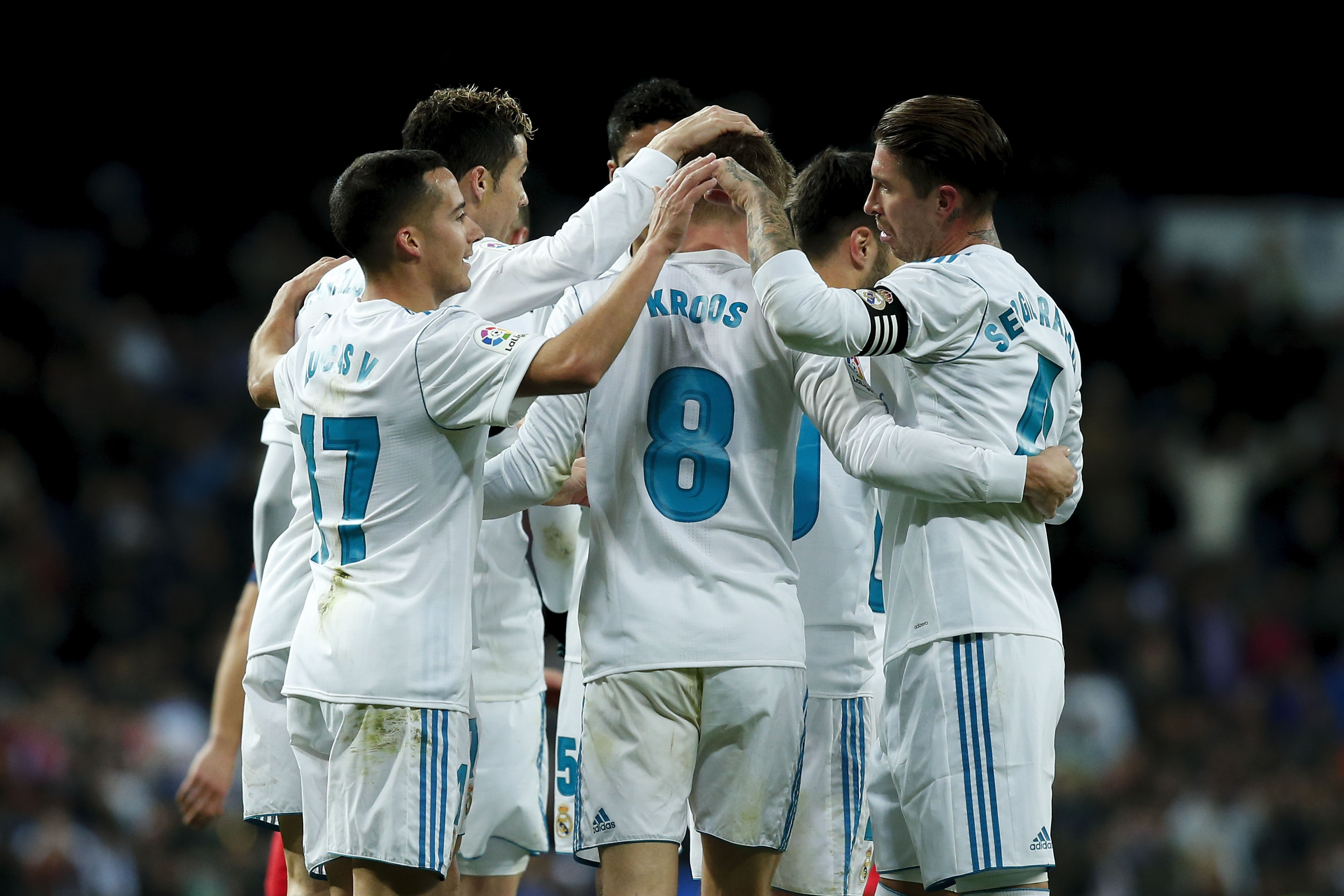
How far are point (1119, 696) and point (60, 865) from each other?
782 centimetres

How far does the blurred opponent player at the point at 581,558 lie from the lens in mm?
4422

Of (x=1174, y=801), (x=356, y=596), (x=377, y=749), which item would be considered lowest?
(x=1174, y=801)

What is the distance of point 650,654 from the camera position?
11.9ft

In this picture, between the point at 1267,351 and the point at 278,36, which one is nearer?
the point at 278,36

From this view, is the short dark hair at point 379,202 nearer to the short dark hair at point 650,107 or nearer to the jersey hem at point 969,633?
the jersey hem at point 969,633

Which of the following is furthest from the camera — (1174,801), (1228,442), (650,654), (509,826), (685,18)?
(1228,442)

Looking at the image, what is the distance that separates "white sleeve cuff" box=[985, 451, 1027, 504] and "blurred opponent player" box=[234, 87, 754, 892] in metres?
1.08

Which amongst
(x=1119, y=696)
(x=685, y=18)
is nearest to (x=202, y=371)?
(x=685, y=18)

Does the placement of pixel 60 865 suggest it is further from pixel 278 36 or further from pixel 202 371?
pixel 278 36

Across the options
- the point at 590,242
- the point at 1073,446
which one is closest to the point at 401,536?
the point at 590,242

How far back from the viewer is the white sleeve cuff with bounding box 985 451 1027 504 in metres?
3.57

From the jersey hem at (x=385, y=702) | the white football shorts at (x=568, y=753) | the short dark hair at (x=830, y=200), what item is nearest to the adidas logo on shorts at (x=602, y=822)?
the jersey hem at (x=385, y=702)

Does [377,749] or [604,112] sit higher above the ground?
[604,112]

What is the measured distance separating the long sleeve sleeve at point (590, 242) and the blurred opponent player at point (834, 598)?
786mm
